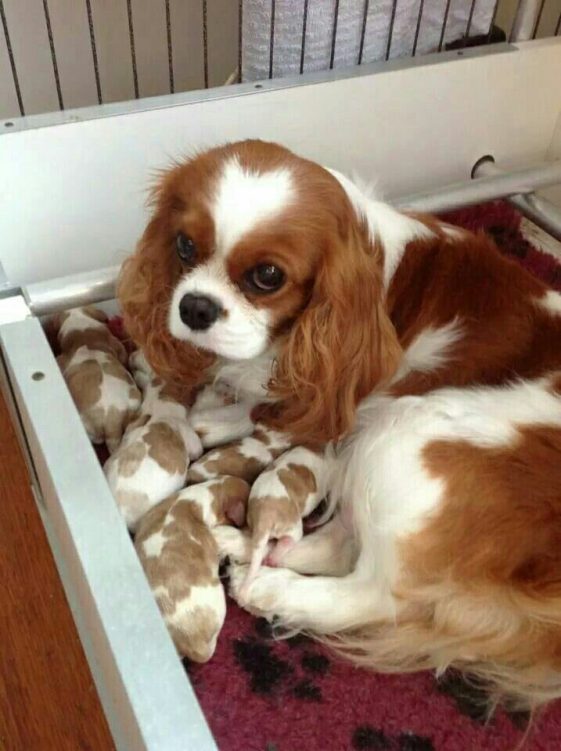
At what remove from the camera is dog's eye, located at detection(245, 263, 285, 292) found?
1112 millimetres

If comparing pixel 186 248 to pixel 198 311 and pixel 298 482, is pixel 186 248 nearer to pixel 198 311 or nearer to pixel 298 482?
pixel 198 311

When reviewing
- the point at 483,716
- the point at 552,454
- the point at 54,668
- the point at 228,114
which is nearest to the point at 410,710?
the point at 483,716

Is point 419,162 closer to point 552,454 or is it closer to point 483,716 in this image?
point 552,454

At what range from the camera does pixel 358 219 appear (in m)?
1.21

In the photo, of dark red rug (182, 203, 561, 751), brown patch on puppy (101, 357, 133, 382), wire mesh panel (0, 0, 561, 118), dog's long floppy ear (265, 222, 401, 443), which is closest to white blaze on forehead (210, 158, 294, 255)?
dog's long floppy ear (265, 222, 401, 443)

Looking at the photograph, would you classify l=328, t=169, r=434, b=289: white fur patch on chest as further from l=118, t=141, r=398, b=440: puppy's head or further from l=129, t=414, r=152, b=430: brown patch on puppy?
l=129, t=414, r=152, b=430: brown patch on puppy

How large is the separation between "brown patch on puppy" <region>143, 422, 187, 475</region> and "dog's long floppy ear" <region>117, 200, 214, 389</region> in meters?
0.12

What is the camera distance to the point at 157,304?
132 cm

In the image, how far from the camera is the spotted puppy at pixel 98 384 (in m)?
1.41

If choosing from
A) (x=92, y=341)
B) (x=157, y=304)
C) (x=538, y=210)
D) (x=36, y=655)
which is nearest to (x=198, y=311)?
(x=157, y=304)

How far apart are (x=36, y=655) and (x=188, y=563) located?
459 mm

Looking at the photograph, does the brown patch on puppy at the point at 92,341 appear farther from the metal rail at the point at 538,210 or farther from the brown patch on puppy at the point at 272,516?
the metal rail at the point at 538,210

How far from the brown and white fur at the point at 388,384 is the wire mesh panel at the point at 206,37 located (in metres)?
0.61

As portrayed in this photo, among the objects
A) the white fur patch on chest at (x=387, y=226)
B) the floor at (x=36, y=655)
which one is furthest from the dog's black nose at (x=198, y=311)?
the floor at (x=36, y=655)
